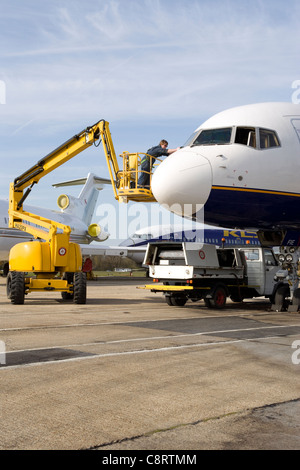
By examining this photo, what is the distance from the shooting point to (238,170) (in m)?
12.7

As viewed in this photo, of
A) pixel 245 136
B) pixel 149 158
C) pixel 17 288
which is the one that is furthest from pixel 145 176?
pixel 17 288

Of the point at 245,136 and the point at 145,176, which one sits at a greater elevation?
the point at 245,136

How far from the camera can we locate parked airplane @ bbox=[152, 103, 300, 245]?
12570 millimetres

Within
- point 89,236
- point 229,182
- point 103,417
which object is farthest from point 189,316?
point 89,236

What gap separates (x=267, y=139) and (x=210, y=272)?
435 centimetres

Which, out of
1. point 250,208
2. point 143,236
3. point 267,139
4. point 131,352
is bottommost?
point 131,352

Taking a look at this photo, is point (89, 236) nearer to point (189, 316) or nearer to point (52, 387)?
point (189, 316)

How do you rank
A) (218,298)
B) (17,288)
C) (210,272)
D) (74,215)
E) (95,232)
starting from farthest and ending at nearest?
(74,215) → (95,232) → (17,288) → (218,298) → (210,272)

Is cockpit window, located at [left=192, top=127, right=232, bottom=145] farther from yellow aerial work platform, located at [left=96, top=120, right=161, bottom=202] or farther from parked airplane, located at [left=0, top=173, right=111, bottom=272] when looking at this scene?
parked airplane, located at [left=0, top=173, right=111, bottom=272]

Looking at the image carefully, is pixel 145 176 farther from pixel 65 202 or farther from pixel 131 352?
pixel 65 202

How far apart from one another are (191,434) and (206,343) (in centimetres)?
475

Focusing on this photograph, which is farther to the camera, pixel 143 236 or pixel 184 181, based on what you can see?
pixel 143 236

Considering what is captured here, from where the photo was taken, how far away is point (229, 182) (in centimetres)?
1265

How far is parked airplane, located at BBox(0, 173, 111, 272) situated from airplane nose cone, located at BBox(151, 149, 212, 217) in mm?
19953
